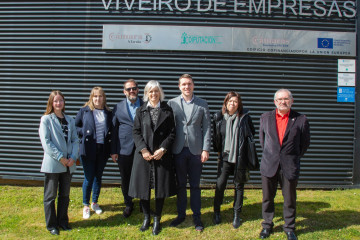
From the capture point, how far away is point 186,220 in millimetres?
4066

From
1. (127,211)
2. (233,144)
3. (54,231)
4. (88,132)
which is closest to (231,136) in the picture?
(233,144)

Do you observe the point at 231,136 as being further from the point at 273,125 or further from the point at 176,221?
the point at 176,221

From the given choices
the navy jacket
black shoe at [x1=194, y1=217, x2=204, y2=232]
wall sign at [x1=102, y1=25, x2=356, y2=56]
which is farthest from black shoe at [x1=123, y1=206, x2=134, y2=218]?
wall sign at [x1=102, y1=25, x2=356, y2=56]

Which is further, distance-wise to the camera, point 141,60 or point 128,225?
point 141,60

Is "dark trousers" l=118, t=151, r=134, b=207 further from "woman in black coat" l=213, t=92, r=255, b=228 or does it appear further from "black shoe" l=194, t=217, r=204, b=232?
"woman in black coat" l=213, t=92, r=255, b=228

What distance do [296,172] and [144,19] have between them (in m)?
4.22

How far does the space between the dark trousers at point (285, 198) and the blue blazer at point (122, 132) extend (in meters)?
2.03

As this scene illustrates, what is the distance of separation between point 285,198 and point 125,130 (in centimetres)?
247

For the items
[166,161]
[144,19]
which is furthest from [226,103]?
[144,19]

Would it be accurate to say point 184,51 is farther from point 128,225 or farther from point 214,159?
point 128,225

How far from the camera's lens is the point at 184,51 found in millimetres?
5605

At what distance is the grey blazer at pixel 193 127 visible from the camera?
369cm

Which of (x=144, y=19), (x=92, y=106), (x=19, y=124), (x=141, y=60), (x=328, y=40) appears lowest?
(x=19, y=124)

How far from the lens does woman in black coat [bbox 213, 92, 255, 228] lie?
12.4 feet
